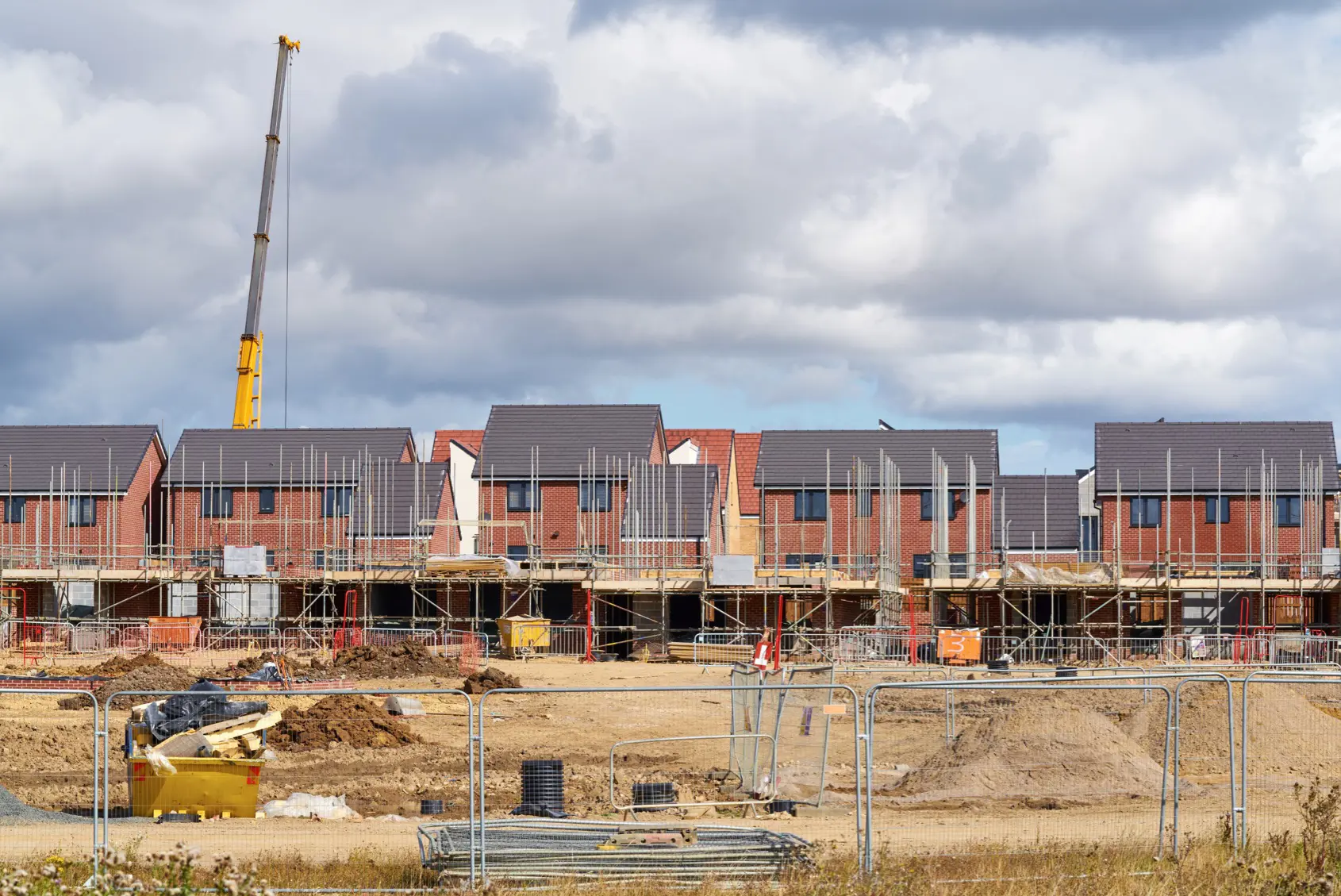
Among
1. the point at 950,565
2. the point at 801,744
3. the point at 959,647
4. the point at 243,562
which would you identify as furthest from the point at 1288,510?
the point at 801,744

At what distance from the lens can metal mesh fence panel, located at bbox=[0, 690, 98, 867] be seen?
15523 mm

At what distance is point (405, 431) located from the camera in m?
63.1

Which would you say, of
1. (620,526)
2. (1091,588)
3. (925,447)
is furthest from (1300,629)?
(620,526)

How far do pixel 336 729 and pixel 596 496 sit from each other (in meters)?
32.7

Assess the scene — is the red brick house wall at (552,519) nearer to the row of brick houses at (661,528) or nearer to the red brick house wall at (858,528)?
the row of brick houses at (661,528)

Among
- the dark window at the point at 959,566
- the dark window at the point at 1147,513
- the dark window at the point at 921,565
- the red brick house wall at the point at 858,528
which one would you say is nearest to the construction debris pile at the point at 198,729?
the dark window at the point at 959,566

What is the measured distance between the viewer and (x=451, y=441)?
78.2 m

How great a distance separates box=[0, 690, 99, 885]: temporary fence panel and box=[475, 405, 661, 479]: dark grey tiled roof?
26.5 meters

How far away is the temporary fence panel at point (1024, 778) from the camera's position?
1523 cm

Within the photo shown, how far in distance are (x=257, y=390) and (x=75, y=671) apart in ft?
110

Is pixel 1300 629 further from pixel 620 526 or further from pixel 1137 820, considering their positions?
pixel 1137 820

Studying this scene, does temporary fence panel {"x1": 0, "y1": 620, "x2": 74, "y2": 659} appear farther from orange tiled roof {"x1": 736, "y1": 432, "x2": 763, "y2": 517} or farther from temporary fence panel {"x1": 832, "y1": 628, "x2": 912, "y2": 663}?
orange tiled roof {"x1": 736, "y1": 432, "x2": 763, "y2": 517}

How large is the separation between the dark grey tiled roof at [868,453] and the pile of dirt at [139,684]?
28719 mm

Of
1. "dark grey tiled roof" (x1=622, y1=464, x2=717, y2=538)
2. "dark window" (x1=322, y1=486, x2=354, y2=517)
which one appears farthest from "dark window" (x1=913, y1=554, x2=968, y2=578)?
"dark window" (x1=322, y1=486, x2=354, y2=517)
